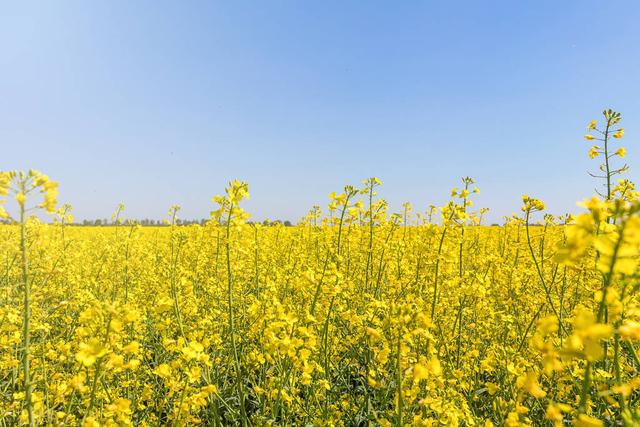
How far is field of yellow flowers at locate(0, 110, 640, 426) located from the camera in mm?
1277

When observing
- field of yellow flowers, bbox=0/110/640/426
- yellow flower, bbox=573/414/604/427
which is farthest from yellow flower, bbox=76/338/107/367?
yellow flower, bbox=573/414/604/427

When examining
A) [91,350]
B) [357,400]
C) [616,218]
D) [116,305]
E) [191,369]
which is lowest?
[357,400]

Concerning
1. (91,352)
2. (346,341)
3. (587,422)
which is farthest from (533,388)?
(346,341)

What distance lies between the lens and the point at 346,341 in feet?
11.5

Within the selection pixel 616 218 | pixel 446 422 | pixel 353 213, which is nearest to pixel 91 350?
pixel 446 422

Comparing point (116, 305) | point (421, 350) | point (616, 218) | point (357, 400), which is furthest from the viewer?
point (357, 400)

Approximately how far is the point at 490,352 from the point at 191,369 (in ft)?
7.77

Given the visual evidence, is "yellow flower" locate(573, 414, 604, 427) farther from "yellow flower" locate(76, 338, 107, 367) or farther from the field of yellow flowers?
"yellow flower" locate(76, 338, 107, 367)

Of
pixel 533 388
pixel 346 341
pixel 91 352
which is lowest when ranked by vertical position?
pixel 346 341

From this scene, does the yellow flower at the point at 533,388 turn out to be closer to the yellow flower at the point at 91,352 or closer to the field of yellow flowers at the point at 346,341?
the field of yellow flowers at the point at 346,341

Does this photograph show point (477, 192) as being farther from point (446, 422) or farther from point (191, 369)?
point (191, 369)

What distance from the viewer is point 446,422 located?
183cm

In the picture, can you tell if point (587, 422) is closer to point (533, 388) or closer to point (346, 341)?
point (533, 388)

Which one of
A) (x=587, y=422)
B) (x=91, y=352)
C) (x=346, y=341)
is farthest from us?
(x=346, y=341)
